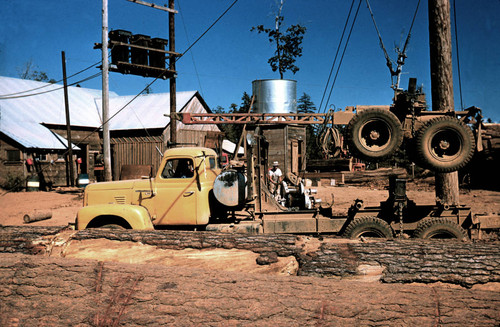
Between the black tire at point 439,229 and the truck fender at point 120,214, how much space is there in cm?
470

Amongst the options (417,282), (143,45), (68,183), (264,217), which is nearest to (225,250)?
(417,282)

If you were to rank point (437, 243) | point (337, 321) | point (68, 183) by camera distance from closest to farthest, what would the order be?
point (337, 321) < point (437, 243) < point (68, 183)

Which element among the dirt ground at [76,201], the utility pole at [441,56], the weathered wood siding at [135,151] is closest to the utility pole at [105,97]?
the dirt ground at [76,201]

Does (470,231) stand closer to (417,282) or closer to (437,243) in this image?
(437,243)

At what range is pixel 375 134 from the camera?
715 cm

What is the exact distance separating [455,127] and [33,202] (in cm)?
1652

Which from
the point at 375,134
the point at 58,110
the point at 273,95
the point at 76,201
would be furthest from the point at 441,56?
the point at 58,110

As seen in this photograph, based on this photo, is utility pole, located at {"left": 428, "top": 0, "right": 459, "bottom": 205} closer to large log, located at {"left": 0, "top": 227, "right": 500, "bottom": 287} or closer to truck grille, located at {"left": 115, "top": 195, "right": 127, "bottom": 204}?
large log, located at {"left": 0, "top": 227, "right": 500, "bottom": 287}

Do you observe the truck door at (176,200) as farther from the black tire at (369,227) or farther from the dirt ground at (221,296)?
the black tire at (369,227)

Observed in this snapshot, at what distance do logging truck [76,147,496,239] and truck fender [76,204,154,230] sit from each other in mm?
51

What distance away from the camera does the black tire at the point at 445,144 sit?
6.77 m

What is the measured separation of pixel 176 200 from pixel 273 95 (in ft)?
47.8

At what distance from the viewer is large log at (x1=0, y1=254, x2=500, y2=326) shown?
123 inches

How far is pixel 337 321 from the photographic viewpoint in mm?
3105
